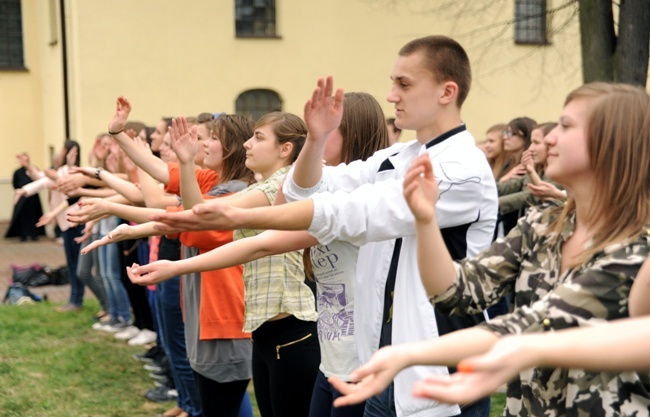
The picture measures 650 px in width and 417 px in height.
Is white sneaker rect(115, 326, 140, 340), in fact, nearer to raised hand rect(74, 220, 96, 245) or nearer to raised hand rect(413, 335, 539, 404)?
raised hand rect(74, 220, 96, 245)

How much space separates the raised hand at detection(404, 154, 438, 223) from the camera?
2390mm

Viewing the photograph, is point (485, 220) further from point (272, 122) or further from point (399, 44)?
point (399, 44)

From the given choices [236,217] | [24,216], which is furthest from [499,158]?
[24,216]

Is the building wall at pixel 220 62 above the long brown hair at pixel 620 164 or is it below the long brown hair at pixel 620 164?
above

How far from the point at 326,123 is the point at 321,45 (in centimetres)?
1807

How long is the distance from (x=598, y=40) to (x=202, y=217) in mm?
7800

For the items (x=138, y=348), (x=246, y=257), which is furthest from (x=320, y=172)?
(x=138, y=348)

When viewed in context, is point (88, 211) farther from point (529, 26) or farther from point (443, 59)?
point (529, 26)

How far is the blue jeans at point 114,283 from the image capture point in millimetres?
9930

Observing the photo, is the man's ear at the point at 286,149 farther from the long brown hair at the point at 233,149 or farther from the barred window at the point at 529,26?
the barred window at the point at 529,26

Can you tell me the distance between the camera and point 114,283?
9969mm

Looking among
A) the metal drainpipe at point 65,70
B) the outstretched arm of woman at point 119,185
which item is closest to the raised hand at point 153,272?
the outstretched arm of woman at point 119,185

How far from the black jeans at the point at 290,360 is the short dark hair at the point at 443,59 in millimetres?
1512

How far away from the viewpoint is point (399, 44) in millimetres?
21484
